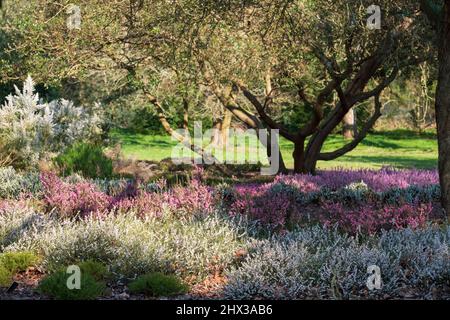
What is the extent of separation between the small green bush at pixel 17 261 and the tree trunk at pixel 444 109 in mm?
5035

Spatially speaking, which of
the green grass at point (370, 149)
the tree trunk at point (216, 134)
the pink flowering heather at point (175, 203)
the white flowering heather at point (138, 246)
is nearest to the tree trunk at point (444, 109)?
the white flowering heather at point (138, 246)

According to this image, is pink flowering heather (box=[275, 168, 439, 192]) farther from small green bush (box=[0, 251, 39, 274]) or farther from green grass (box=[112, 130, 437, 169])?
green grass (box=[112, 130, 437, 169])

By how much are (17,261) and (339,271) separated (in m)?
3.25

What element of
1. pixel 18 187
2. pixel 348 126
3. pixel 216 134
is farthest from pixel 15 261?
pixel 348 126

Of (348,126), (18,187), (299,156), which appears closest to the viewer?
(18,187)

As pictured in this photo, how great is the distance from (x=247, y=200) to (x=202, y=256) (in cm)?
A: 273

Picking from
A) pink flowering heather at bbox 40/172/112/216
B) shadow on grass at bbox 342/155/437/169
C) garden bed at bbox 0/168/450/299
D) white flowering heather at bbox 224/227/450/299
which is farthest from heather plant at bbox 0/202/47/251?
shadow on grass at bbox 342/155/437/169

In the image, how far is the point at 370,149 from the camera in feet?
107

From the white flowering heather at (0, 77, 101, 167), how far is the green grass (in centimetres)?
353

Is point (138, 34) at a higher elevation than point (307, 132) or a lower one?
higher

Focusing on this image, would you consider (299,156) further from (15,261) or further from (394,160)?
(15,261)
